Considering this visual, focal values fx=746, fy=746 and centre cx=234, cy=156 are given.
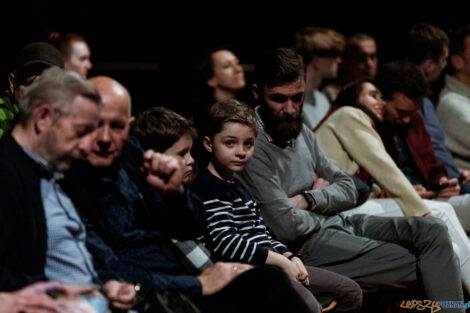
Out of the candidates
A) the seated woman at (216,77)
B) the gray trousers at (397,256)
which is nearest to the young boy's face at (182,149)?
the gray trousers at (397,256)

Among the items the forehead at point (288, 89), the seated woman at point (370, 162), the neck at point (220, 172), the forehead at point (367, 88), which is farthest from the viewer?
the forehead at point (367, 88)

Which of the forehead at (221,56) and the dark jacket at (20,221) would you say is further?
the forehead at (221,56)

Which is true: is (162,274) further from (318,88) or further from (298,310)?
(318,88)

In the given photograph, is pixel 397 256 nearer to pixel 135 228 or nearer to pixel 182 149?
pixel 182 149

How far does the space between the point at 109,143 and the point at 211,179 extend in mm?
606

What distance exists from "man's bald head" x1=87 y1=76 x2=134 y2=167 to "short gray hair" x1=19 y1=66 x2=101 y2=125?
0.25 meters

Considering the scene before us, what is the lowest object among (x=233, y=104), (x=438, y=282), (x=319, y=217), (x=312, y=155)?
(x=438, y=282)

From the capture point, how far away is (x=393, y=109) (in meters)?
3.99

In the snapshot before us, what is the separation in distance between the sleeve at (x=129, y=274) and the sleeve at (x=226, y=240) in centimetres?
39

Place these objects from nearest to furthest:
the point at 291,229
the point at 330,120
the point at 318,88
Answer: the point at 291,229 → the point at 330,120 → the point at 318,88

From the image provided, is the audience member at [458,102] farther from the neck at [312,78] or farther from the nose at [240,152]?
the nose at [240,152]

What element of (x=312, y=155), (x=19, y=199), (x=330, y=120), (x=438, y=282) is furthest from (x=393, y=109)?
(x=19, y=199)

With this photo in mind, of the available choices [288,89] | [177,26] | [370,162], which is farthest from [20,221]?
[177,26]

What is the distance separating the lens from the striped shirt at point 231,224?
2.66 meters
